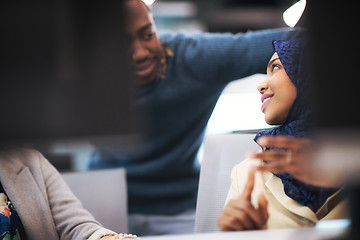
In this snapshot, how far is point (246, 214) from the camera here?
0.54 m

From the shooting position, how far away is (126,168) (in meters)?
0.85

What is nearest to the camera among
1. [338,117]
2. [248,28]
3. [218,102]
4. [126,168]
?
[338,117]

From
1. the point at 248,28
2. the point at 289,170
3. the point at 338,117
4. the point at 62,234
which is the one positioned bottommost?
the point at 62,234

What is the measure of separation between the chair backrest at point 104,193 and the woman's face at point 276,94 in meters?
0.37

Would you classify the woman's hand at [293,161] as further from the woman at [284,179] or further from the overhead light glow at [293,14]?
the overhead light glow at [293,14]

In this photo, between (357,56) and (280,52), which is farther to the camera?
(280,52)

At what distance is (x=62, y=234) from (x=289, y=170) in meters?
0.41

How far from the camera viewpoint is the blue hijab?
54cm

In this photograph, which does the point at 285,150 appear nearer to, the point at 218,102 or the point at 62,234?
the point at 218,102

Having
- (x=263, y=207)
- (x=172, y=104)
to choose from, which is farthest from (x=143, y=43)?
(x=263, y=207)

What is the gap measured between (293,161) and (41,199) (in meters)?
0.45

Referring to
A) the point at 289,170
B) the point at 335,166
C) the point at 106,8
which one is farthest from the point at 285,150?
the point at 106,8

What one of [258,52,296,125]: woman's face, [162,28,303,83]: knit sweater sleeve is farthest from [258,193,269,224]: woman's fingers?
[162,28,303,83]: knit sweater sleeve

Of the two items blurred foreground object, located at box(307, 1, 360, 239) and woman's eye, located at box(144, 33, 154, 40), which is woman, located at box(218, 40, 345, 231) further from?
woman's eye, located at box(144, 33, 154, 40)
